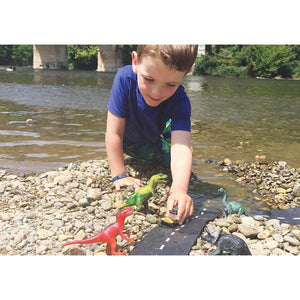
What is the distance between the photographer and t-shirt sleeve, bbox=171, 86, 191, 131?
9.20 ft

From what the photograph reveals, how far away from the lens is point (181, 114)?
9.25 feet

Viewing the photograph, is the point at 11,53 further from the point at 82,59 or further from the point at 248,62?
the point at 248,62

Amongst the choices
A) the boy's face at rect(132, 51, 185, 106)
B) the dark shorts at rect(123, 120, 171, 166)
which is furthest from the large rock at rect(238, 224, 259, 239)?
the dark shorts at rect(123, 120, 171, 166)

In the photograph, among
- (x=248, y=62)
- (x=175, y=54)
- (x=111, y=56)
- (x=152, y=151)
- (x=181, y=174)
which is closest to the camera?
(x=175, y=54)

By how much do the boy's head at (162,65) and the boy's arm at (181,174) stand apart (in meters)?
0.56

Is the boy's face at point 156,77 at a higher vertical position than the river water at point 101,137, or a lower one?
higher

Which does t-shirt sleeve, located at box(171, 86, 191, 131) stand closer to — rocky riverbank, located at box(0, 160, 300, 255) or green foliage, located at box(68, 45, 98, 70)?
rocky riverbank, located at box(0, 160, 300, 255)

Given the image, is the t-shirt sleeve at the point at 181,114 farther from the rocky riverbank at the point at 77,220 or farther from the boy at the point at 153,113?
the rocky riverbank at the point at 77,220

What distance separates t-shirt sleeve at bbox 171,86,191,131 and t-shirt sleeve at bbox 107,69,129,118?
436 mm

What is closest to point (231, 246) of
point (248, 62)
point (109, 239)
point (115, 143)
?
point (109, 239)

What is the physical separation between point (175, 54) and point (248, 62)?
32.2 meters

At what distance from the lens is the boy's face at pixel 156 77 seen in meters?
2.05

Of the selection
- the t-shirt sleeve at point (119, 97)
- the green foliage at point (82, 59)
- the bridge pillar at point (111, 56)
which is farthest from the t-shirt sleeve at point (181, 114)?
the green foliage at point (82, 59)

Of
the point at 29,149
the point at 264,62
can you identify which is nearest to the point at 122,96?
the point at 29,149
